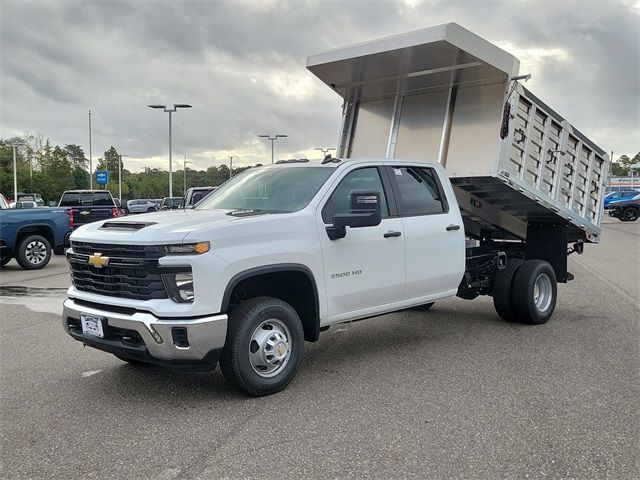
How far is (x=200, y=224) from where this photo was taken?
459 cm

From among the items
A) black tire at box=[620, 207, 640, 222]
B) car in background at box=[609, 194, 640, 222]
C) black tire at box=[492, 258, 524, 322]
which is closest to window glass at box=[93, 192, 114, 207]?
black tire at box=[492, 258, 524, 322]

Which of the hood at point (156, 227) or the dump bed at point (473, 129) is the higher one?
the dump bed at point (473, 129)

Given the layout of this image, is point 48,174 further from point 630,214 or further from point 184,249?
point 184,249

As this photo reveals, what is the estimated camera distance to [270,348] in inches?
189

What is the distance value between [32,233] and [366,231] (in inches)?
435

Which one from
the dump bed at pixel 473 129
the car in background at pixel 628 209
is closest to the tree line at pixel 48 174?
the car in background at pixel 628 209

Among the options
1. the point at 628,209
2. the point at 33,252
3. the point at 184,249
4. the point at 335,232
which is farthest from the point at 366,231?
the point at 628,209

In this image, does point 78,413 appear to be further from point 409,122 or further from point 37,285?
point 37,285

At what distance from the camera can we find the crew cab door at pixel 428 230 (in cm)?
598

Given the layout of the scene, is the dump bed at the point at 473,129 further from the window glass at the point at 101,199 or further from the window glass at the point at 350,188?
the window glass at the point at 101,199

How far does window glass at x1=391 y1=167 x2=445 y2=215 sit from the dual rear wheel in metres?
1.76

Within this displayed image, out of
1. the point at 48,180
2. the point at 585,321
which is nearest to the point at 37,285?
the point at 585,321

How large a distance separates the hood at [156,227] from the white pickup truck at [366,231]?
0.02 meters

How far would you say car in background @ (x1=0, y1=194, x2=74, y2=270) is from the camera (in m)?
13.4
